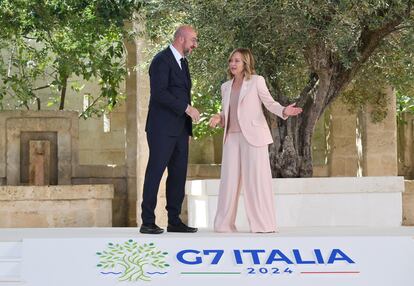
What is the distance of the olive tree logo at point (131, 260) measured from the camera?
7648 millimetres

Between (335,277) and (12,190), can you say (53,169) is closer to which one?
(12,190)

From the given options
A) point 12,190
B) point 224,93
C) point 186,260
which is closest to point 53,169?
point 12,190

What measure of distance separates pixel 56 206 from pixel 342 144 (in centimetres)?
514

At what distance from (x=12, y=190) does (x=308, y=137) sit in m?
5.57

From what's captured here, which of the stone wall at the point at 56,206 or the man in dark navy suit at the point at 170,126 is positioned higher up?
the man in dark navy suit at the point at 170,126

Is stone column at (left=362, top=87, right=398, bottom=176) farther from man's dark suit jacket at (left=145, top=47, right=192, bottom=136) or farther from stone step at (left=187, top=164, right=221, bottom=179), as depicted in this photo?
man's dark suit jacket at (left=145, top=47, right=192, bottom=136)

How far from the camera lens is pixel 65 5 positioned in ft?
49.5

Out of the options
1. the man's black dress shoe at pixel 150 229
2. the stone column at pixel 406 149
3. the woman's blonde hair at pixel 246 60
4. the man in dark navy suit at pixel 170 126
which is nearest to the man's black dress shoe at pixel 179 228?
the man in dark navy suit at pixel 170 126

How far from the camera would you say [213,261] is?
7.71 m

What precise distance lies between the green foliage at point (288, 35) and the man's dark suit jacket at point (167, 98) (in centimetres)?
237

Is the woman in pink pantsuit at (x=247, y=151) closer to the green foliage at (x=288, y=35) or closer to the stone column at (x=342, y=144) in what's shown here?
the green foliage at (x=288, y=35)

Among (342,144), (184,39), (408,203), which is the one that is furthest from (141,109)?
(184,39)

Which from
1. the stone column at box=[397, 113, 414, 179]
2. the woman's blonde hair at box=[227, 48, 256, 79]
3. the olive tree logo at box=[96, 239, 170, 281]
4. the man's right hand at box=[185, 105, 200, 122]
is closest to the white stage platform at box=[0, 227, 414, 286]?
the olive tree logo at box=[96, 239, 170, 281]

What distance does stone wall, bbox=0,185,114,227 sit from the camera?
15859 millimetres
